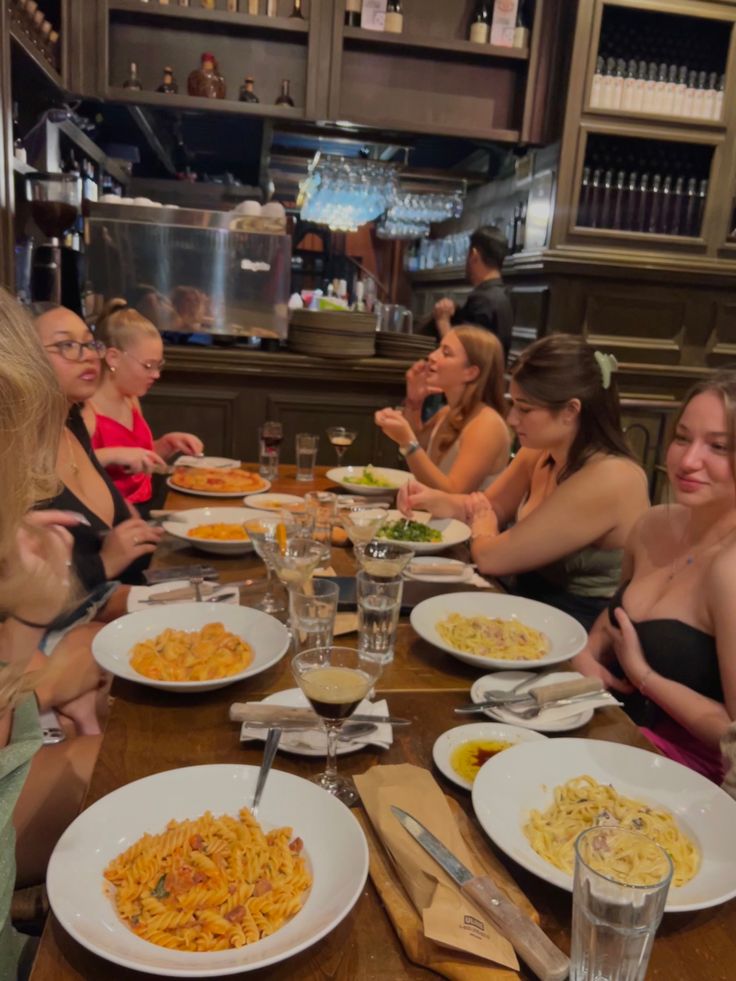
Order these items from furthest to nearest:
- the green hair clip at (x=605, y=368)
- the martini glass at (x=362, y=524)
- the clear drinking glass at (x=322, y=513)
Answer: the green hair clip at (x=605, y=368)
the clear drinking glass at (x=322, y=513)
the martini glass at (x=362, y=524)

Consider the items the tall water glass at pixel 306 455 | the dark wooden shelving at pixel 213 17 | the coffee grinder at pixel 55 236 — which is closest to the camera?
the tall water glass at pixel 306 455

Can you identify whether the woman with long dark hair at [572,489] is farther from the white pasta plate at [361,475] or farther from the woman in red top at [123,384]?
the woman in red top at [123,384]

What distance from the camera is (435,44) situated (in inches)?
177

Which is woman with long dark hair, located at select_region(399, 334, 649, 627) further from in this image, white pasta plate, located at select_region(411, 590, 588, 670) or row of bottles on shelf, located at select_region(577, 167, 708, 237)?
row of bottles on shelf, located at select_region(577, 167, 708, 237)

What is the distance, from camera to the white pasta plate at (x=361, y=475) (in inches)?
113

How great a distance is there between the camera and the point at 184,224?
4.14 metres

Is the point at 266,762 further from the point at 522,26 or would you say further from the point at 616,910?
the point at 522,26

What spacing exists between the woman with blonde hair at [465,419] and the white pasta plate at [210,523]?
0.84m

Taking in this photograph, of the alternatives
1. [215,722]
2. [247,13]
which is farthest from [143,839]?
[247,13]

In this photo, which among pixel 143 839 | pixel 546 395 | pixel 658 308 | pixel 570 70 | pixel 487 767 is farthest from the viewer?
pixel 658 308

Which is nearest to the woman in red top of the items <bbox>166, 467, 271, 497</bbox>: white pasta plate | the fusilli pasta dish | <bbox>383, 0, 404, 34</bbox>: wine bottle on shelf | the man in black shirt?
<bbox>166, 467, 271, 497</bbox>: white pasta plate

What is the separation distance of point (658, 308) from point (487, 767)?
441 cm

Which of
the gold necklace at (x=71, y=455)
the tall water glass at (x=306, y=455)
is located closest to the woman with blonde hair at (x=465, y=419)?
the tall water glass at (x=306, y=455)

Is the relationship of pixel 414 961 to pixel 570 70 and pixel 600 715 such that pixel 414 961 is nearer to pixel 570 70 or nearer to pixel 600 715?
pixel 600 715
